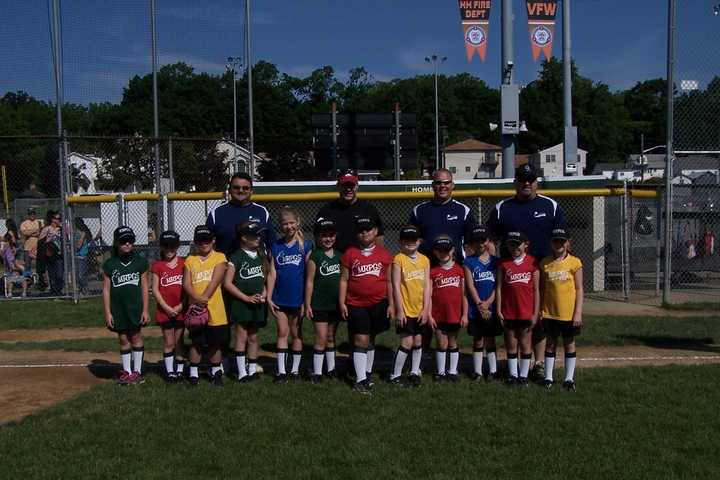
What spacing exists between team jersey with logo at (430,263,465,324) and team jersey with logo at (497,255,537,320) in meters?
0.39

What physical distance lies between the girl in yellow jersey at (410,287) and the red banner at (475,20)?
9256mm

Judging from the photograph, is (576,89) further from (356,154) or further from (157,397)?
(157,397)

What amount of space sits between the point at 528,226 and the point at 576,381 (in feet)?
4.68

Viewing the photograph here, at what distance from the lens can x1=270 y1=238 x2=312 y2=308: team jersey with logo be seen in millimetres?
6949

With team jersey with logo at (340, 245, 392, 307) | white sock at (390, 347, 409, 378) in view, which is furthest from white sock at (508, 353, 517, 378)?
team jersey with logo at (340, 245, 392, 307)

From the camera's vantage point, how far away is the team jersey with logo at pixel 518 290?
668 centimetres

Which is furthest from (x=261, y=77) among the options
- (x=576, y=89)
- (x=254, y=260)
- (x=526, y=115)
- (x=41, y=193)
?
(x=254, y=260)

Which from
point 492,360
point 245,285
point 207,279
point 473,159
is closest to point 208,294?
point 207,279

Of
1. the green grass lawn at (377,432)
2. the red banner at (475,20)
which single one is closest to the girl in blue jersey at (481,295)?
the green grass lawn at (377,432)

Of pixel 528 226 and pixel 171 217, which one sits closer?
pixel 528 226

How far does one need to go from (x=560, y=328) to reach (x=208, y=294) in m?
3.07

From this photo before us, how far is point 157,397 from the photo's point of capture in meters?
6.38

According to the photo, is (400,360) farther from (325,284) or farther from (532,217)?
(532,217)

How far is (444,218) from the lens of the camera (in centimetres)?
696
